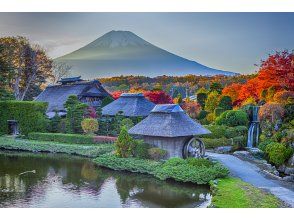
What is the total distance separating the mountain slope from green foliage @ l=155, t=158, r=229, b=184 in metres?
5.27

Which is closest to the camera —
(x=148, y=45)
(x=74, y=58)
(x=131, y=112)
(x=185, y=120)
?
(x=185, y=120)

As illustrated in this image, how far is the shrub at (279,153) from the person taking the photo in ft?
45.8

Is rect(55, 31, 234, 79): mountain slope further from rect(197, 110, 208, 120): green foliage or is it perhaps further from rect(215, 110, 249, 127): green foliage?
rect(197, 110, 208, 120): green foliage

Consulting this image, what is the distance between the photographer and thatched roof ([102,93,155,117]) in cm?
2222

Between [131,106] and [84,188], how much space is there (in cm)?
1103

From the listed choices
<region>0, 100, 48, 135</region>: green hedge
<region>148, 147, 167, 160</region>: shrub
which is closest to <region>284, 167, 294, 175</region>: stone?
<region>148, 147, 167, 160</region>: shrub

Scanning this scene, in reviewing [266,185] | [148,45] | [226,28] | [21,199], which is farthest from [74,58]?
[266,185]

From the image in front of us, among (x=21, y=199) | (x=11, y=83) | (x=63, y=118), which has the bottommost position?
(x=21, y=199)

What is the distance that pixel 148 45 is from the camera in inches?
642

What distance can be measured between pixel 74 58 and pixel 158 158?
20.4 ft

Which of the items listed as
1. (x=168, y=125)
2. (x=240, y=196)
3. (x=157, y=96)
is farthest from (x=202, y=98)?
(x=240, y=196)

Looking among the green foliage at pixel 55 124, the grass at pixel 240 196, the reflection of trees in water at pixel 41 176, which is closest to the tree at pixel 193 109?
the green foliage at pixel 55 124

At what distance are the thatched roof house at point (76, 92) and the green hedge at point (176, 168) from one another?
11.9 m

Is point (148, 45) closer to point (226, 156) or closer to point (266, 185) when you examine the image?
point (226, 156)
